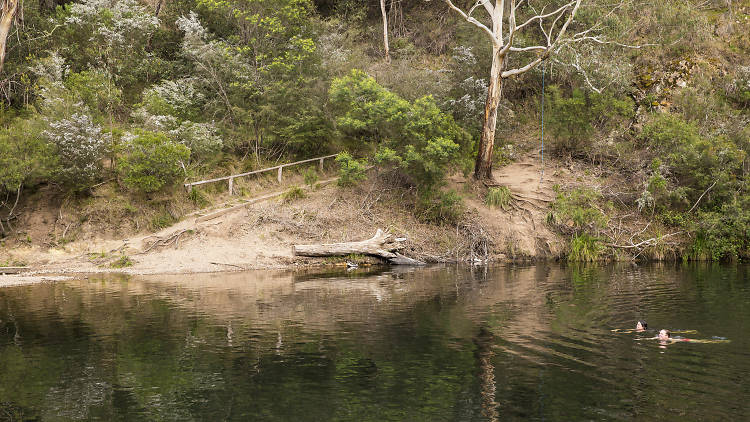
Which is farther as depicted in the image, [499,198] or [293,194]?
[499,198]

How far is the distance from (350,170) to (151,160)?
31.2 feet

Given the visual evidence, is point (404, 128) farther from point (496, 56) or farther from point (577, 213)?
point (577, 213)

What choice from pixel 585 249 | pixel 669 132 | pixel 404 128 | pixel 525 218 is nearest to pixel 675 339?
pixel 585 249

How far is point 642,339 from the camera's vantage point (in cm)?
1442

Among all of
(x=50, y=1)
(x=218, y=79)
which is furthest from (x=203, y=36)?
(x=50, y=1)

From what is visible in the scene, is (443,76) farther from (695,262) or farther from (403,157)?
(695,262)

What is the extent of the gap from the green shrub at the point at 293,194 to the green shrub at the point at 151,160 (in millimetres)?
5314

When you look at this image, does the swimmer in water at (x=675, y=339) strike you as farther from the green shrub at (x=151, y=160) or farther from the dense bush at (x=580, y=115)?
the dense bush at (x=580, y=115)

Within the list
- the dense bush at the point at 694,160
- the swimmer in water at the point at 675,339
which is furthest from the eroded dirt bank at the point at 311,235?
the swimmer in water at the point at 675,339

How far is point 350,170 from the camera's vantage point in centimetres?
3170

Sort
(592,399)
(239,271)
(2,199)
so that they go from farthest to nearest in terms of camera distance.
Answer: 1. (2,199)
2. (239,271)
3. (592,399)

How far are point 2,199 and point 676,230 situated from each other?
3296 cm

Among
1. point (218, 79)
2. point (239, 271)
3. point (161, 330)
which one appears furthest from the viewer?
point (218, 79)

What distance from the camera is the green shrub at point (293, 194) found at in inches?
1267
